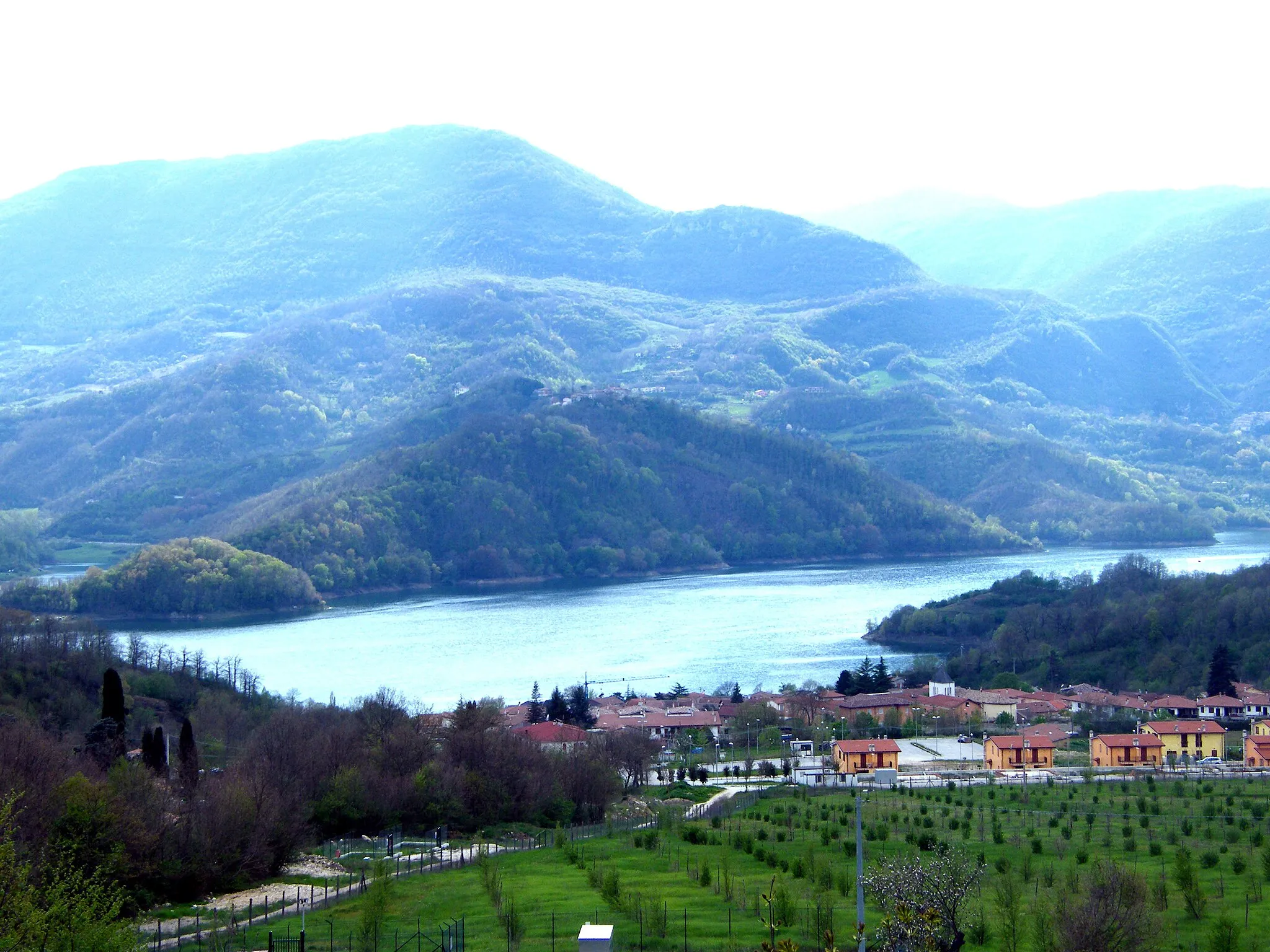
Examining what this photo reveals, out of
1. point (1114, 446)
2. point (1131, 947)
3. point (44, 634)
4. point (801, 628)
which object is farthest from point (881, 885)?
point (1114, 446)

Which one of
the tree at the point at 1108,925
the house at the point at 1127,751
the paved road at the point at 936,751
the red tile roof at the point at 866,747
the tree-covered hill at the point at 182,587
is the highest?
the tree-covered hill at the point at 182,587

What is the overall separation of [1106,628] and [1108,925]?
4389 centimetres

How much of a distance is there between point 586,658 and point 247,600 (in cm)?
3198

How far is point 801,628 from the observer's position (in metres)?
71.5

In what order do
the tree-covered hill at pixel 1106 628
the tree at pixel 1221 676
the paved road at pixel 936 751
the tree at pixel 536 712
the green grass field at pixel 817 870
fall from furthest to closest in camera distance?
the tree-covered hill at pixel 1106 628
the tree at pixel 536 712
the tree at pixel 1221 676
the paved road at pixel 936 751
the green grass field at pixel 817 870

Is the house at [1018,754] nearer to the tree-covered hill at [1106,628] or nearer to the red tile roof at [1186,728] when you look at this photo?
the red tile roof at [1186,728]

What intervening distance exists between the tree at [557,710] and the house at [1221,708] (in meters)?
17.1

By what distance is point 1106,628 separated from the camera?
188ft

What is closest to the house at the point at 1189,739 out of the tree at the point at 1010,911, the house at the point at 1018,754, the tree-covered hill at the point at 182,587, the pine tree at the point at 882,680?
the house at the point at 1018,754

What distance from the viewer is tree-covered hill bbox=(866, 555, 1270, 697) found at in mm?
50781

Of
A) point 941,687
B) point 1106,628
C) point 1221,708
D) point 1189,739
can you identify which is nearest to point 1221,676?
point 1221,708

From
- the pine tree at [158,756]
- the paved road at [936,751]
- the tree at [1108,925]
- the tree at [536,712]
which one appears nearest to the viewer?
the tree at [1108,925]

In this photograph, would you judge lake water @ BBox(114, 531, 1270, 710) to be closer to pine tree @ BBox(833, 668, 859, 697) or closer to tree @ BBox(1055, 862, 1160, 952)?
pine tree @ BBox(833, 668, 859, 697)

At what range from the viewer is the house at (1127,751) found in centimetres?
3570
